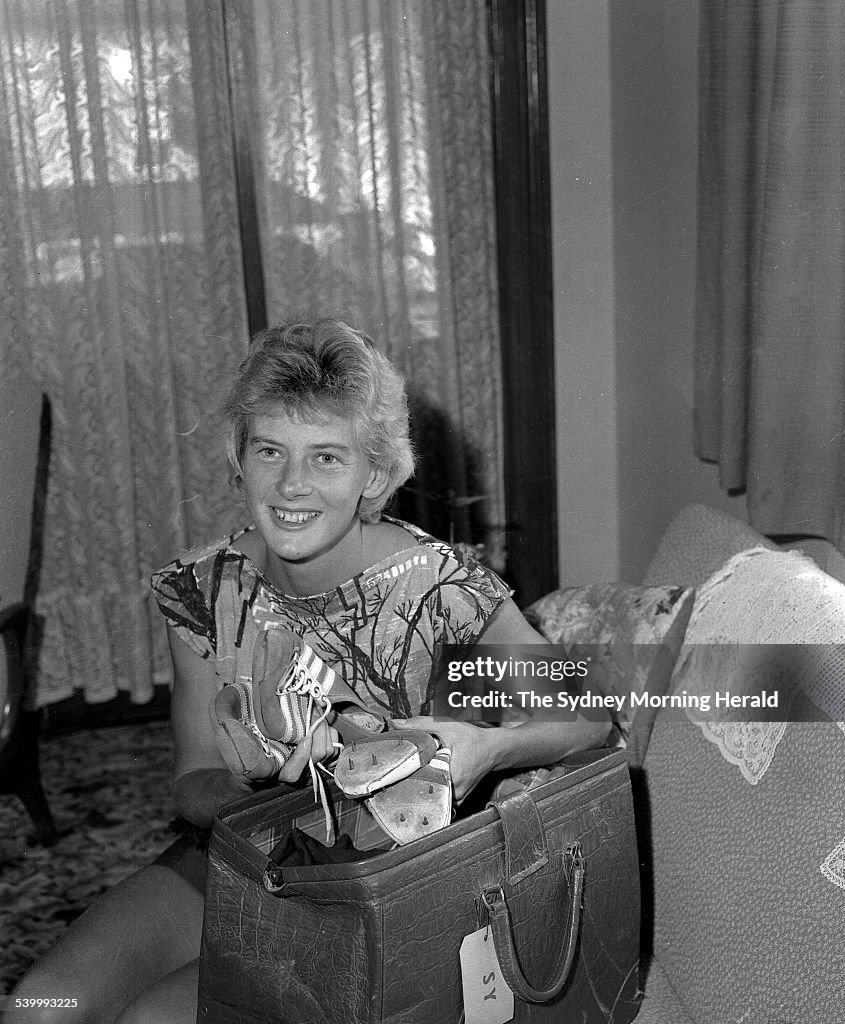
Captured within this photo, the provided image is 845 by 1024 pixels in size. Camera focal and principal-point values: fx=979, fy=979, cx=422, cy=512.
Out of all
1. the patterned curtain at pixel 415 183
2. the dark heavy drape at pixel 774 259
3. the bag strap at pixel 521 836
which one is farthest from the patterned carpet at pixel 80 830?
the dark heavy drape at pixel 774 259

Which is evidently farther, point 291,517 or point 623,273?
point 623,273

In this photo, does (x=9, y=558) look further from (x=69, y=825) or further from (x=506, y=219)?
(x=506, y=219)

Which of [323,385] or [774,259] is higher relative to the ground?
[774,259]

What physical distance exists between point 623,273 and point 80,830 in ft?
3.96

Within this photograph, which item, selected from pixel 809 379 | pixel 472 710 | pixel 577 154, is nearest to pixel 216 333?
pixel 577 154

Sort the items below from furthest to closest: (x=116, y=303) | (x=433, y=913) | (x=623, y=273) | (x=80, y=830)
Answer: (x=116, y=303) < (x=80, y=830) < (x=623, y=273) < (x=433, y=913)

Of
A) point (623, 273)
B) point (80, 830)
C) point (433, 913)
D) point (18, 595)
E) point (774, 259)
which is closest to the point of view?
point (433, 913)

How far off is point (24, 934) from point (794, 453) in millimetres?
1224

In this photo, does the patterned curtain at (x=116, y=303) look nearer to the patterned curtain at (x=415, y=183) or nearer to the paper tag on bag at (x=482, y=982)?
the patterned curtain at (x=415, y=183)

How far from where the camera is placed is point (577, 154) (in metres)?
1.47

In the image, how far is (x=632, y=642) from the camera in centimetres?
A: 106

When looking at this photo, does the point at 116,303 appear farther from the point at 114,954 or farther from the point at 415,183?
the point at 114,954

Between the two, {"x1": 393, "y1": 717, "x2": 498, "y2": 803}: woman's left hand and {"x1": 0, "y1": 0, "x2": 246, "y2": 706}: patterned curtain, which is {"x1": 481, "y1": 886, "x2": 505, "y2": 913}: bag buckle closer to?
{"x1": 393, "y1": 717, "x2": 498, "y2": 803}: woman's left hand

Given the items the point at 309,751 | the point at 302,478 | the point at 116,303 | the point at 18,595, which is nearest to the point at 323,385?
the point at 302,478
